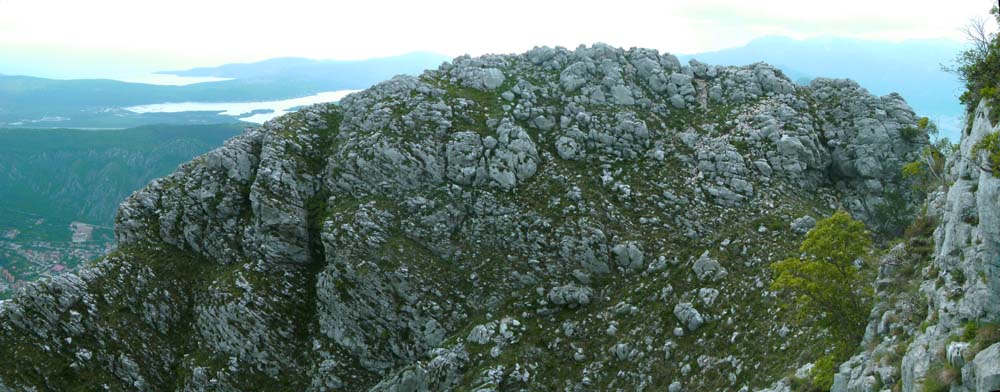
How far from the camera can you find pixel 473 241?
45.3 m

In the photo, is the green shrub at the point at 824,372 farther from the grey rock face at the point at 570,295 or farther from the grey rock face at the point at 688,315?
the grey rock face at the point at 570,295

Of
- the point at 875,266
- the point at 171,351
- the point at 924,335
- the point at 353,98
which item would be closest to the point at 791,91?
the point at 875,266

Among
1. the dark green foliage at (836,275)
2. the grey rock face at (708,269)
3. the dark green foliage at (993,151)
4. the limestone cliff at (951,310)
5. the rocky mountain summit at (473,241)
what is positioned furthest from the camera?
the rocky mountain summit at (473,241)

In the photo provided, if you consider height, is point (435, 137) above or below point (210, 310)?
above

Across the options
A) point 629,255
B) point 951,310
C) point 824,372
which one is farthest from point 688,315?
point 951,310

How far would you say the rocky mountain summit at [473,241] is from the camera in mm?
37000

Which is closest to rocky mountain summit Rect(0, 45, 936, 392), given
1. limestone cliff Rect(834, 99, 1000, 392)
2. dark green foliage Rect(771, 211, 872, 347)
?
dark green foliage Rect(771, 211, 872, 347)

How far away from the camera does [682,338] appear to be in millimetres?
33312

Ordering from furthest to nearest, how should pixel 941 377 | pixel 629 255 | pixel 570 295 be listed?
1. pixel 629 255
2. pixel 570 295
3. pixel 941 377

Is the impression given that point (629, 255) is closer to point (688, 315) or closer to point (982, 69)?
point (688, 315)

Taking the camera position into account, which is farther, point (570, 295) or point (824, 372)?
point (570, 295)

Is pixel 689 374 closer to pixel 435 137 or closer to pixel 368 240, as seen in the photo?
pixel 368 240

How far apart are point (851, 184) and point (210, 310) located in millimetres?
61744

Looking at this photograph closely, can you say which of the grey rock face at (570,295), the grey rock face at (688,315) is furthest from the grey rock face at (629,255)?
the grey rock face at (688,315)
